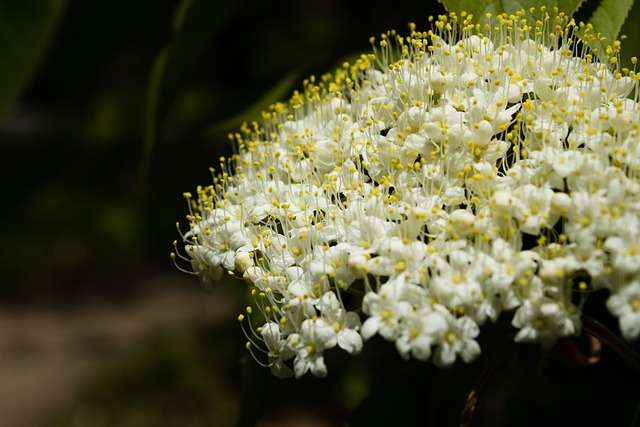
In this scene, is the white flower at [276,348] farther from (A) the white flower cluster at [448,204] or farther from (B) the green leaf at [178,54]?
(B) the green leaf at [178,54]

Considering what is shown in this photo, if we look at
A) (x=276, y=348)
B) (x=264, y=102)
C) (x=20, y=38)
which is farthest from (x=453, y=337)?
(x=20, y=38)

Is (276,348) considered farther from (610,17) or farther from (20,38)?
(20,38)

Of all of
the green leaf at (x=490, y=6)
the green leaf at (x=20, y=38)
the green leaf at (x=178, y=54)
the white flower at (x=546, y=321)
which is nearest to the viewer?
the white flower at (x=546, y=321)

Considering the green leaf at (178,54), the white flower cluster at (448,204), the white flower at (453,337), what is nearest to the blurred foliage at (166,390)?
the green leaf at (178,54)

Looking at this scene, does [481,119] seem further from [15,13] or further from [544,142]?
[15,13]

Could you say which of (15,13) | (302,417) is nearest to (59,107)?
(302,417)

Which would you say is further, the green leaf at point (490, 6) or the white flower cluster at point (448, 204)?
the green leaf at point (490, 6)

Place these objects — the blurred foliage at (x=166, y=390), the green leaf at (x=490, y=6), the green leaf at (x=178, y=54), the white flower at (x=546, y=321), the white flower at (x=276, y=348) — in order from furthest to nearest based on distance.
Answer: the blurred foliage at (x=166, y=390), the green leaf at (x=178, y=54), the green leaf at (x=490, y=6), the white flower at (x=276, y=348), the white flower at (x=546, y=321)

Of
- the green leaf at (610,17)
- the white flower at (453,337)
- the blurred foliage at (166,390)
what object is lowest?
the blurred foliage at (166,390)
